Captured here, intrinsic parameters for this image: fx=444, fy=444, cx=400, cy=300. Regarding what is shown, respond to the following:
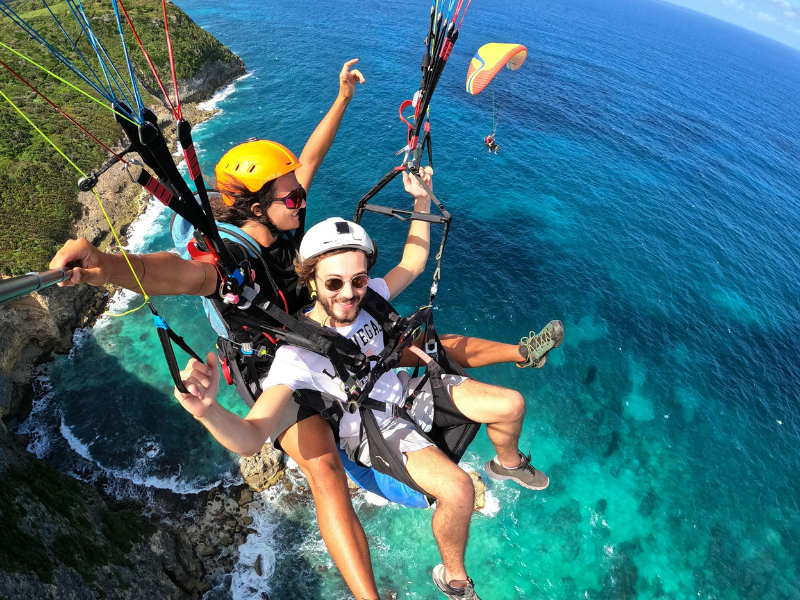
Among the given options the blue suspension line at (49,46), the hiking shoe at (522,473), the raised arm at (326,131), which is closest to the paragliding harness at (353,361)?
the hiking shoe at (522,473)

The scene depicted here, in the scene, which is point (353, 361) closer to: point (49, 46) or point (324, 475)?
point (324, 475)

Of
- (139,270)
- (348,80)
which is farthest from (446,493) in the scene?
(348,80)

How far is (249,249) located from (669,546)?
64.5 feet

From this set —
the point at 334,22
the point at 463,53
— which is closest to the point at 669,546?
the point at 463,53

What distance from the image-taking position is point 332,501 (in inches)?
221

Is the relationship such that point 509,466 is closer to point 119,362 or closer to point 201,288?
point 201,288

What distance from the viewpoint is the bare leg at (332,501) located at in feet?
17.1

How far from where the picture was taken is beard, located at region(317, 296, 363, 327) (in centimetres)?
494

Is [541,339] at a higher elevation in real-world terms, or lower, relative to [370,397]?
higher

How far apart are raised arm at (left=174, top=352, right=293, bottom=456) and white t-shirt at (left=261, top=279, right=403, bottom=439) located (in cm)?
19

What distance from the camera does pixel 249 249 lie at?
15.8 ft

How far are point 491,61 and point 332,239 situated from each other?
21.3 m

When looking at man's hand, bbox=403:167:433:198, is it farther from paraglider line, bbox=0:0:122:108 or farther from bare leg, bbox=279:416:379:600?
paraglider line, bbox=0:0:122:108

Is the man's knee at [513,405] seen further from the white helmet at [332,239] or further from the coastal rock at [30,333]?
the coastal rock at [30,333]
